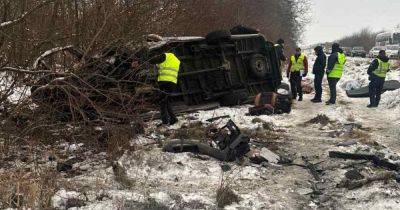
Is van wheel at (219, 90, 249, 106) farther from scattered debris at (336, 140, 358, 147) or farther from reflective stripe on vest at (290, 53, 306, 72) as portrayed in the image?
scattered debris at (336, 140, 358, 147)

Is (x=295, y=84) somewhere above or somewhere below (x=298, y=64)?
below

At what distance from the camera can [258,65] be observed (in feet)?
39.2

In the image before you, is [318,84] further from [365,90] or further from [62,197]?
[62,197]

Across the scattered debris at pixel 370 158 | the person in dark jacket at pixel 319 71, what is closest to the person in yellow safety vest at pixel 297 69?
the person in dark jacket at pixel 319 71

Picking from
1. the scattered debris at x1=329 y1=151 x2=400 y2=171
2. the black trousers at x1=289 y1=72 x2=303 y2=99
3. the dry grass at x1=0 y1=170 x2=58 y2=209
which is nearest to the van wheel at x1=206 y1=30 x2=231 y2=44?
the black trousers at x1=289 y1=72 x2=303 y2=99

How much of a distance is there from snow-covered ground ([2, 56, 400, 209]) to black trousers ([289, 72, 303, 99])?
408 centimetres

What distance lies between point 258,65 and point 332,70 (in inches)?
91.4

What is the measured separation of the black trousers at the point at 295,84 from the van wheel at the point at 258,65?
1.54 m

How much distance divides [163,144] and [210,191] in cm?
197

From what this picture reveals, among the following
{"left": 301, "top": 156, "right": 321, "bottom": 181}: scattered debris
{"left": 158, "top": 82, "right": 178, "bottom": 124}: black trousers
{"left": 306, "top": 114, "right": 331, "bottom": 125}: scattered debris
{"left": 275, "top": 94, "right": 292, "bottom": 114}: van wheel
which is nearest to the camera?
{"left": 301, "top": 156, "right": 321, "bottom": 181}: scattered debris

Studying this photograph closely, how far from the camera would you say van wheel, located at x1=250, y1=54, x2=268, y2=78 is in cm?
1181

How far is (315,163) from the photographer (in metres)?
7.01

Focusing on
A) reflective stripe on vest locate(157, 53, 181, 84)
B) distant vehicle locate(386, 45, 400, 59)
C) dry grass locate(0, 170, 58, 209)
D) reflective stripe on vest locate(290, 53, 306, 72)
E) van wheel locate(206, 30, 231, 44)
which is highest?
van wheel locate(206, 30, 231, 44)

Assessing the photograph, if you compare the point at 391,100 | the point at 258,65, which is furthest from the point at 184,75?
the point at 391,100
